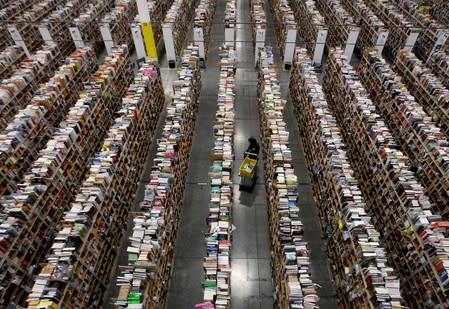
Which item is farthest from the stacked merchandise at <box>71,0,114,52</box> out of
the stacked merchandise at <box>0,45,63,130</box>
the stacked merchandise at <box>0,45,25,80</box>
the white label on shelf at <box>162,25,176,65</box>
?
the white label on shelf at <box>162,25,176,65</box>

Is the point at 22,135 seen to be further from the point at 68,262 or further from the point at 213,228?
the point at 213,228

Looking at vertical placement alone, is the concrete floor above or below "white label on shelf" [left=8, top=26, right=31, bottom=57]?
below

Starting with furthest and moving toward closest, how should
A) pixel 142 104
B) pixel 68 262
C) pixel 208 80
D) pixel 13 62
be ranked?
pixel 208 80, pixel 13 62, pixel 142 104, pixel 68 262

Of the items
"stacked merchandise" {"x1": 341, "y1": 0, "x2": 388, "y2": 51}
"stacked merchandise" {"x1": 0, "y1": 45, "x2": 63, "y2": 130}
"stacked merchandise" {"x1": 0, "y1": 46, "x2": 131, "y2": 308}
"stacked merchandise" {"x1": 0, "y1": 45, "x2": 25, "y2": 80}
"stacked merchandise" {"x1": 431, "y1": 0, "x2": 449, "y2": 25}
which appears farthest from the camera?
"stacked merchandise" {"x1": 431, "y1": 0, "x2": 449, "y2": 25}

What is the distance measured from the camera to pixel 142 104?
12539 millimetres

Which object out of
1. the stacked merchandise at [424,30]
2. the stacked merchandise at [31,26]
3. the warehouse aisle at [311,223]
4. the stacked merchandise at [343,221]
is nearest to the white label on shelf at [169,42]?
the stacked merchandise at [31,26]

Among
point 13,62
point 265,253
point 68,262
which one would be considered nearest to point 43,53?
point 13,62

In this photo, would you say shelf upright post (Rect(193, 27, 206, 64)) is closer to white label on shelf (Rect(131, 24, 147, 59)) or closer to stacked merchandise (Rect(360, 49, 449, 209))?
white label on shelf (Rect(131, 24, 147, 59))

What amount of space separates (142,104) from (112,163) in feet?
12.6

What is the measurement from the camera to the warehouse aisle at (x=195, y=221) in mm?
9047

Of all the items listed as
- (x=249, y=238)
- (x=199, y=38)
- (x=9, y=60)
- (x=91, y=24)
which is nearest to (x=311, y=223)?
(x=249, y=238)

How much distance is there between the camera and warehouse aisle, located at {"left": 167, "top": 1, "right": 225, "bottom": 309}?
356 inches

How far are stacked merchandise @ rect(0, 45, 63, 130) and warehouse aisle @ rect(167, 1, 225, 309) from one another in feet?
27.0

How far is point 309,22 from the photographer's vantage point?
20.7m
